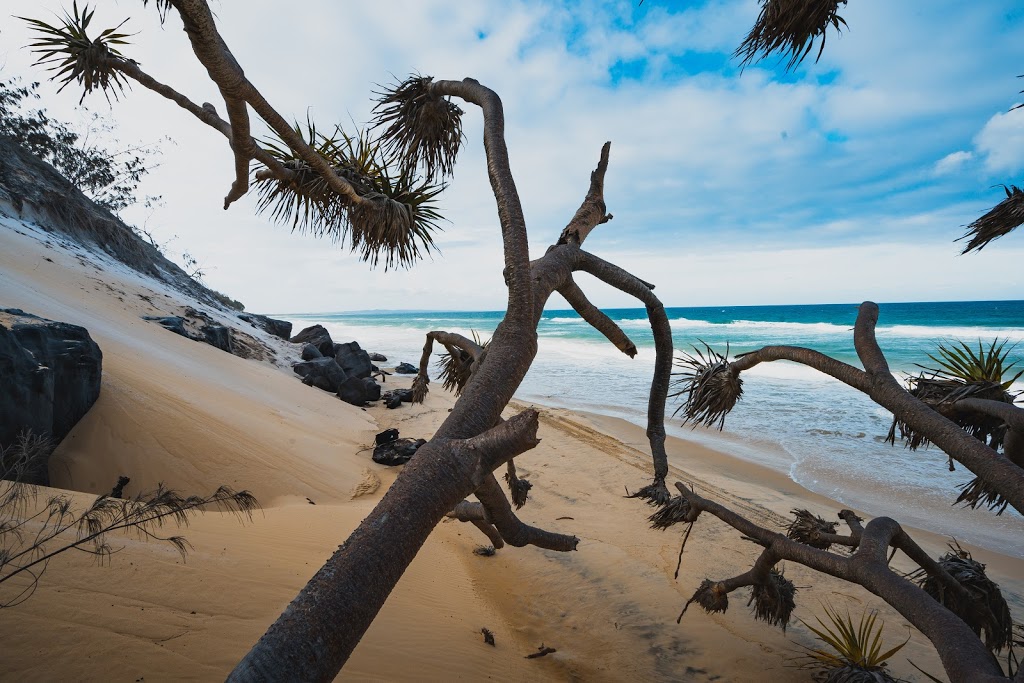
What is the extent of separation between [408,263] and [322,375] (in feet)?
37.0

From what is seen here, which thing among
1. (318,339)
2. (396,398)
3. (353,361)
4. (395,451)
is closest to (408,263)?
(395,451)

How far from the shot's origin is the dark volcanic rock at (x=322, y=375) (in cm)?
1411

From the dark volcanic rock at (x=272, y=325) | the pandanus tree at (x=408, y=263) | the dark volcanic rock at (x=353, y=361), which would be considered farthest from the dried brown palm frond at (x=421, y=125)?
the dark volcanic rock at (x=272, y=325)

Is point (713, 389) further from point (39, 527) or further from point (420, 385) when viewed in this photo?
point (39, 527)

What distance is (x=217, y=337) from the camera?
1260 cm

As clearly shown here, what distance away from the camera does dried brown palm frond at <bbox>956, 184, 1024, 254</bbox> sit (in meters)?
2.70

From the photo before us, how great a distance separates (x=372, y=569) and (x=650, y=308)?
2.25 meters

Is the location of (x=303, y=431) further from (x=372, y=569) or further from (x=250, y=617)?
(x=372, y=569)

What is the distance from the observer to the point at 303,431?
27.7 feet

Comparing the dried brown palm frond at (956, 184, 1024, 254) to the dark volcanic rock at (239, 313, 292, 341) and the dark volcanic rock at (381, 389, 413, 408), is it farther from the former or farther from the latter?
the dark volcanic rock at (239, 313, 292, 341)

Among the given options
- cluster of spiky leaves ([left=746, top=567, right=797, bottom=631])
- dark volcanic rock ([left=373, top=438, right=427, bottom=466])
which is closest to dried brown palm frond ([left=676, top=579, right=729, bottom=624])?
cluster of spiky leaves ([left=746, top=567, right=797, bottom=631])

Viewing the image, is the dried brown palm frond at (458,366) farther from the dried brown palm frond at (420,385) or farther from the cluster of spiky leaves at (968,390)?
the cluster of spiky leaves at (968,390)

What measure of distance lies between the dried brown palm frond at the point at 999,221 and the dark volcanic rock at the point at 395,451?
22.9ft

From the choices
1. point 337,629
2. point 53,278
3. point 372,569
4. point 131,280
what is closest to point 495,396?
point 372,569
